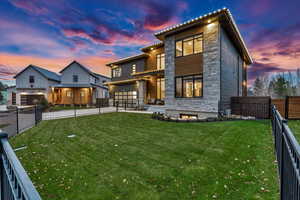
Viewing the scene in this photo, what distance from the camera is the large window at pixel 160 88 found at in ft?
57.3

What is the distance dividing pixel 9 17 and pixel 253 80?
68.7 m

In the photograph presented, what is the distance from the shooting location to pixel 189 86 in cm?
1117

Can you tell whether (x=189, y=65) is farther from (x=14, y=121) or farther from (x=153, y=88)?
(x=14, y=121)

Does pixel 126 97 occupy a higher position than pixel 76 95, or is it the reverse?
pixel 76 95

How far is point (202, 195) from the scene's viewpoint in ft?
8.23

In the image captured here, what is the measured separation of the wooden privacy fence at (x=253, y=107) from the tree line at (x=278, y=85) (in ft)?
119

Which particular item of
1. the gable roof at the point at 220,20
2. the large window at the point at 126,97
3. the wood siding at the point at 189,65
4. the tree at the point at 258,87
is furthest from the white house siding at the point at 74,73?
the tree at the point at 258,87

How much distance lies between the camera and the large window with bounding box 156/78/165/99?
17469 mm

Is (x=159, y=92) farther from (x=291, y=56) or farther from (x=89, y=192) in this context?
(x=291, y=56)

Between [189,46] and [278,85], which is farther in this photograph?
[278,85]

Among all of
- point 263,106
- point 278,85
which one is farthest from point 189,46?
point 278,85

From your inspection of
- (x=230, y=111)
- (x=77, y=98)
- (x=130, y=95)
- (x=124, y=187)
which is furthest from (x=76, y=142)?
(x=77, y=98)

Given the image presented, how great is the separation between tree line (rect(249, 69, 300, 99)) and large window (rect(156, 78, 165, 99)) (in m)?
36.7

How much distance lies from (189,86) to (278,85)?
1582 inches
